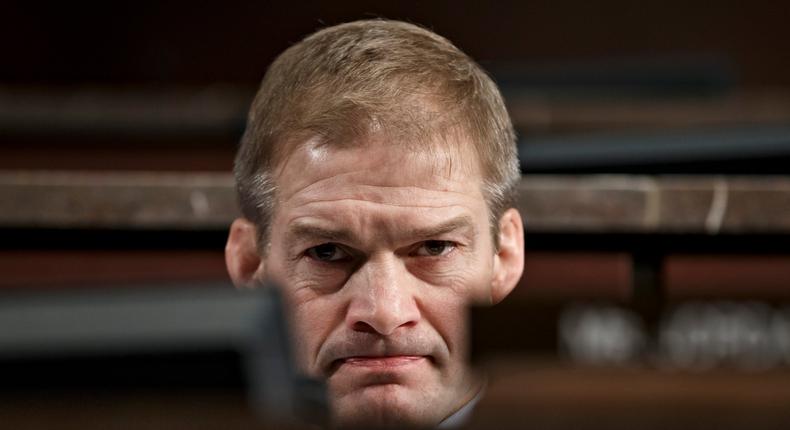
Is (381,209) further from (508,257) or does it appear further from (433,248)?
(508,257)

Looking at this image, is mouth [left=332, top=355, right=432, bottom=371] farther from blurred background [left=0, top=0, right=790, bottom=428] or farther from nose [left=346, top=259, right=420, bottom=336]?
blurred background [left=0, top=0, right=790, bottom=428]

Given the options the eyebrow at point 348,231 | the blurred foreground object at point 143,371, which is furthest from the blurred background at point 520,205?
the eyebrow at point 348,231

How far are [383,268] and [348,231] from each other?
1.8 inches

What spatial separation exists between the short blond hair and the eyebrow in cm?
5

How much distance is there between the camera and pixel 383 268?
777mm

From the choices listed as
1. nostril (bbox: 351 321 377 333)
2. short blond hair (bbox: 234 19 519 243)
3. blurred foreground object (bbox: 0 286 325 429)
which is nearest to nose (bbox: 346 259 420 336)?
nostril (bbox: 351 321 377 333)

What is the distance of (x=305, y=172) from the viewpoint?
2.74 ft

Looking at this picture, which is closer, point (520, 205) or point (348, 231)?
point (348, 231)

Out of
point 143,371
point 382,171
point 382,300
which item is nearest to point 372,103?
point 382,171

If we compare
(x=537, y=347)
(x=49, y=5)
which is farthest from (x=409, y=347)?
(x=49, y=5)

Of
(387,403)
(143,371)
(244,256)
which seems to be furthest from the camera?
(244,256)

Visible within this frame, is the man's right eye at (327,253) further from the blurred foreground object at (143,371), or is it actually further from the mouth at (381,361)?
the blurred foreground object at (143,371)

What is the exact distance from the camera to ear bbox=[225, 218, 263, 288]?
894 mm

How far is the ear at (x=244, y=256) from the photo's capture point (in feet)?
2.93
